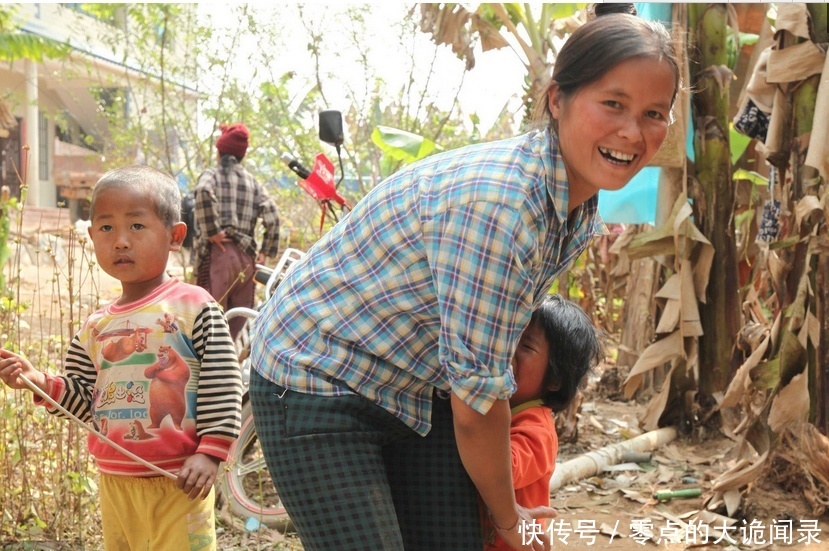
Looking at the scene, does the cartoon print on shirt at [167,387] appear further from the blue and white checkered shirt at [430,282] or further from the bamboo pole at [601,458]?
the bamboo pole at [601,458]

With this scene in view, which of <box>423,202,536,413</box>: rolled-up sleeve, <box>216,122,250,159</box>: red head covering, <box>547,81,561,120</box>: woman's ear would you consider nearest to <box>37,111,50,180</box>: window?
<box>216,122,250,159</box>: red head covering

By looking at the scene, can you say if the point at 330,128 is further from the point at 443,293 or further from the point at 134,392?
the point at 443,293

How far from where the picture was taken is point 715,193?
471 centimetres

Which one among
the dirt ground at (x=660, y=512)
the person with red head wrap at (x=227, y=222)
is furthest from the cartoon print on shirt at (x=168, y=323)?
the person with red head wrap at (x=227, y=222)

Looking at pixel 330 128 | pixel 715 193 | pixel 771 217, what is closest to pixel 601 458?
pixel 771 217

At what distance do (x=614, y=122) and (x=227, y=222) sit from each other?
449 cm

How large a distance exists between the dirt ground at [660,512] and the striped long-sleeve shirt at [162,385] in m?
0.92

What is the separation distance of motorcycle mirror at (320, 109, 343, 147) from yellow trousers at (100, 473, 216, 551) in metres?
1.82

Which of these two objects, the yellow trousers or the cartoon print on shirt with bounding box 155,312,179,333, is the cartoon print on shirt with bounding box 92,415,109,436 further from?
the cartoon print on shirt with bounding box 155,312,179,333

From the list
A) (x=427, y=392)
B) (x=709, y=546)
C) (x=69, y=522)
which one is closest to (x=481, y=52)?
(x=709, y=546)

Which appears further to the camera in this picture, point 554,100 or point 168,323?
point 168,323

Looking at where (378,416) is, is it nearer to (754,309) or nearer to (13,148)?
(754,309)

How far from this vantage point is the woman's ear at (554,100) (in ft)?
4.85

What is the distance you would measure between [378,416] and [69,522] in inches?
74.3
